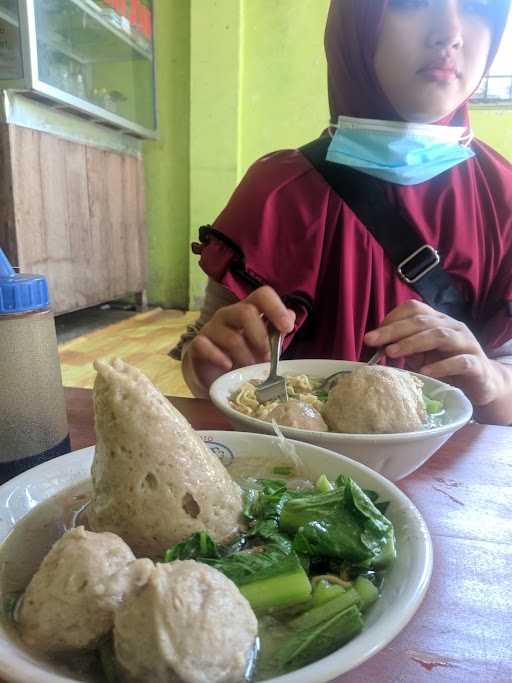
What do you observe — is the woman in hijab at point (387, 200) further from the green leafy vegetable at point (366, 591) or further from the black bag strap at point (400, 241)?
the green leafy vegetable at point (366, 591)

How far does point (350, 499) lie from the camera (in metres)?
0.46

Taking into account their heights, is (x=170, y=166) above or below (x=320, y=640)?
above

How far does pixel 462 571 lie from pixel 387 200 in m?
1.03

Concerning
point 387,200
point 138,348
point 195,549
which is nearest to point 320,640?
point 195,549

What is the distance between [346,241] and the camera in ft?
4.51

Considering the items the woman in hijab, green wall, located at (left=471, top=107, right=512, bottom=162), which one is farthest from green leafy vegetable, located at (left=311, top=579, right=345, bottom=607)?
green wall, located at (left=471, top=107, right=512, bottom=162)

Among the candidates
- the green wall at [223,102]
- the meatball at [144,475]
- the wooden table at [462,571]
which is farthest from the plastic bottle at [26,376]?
the green wall at [223,102]

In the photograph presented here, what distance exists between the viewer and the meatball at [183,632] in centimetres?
30

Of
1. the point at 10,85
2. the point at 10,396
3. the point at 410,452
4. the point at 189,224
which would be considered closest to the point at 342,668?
the point at 410,452

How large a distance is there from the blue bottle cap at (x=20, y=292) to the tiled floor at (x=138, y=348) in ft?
5.28

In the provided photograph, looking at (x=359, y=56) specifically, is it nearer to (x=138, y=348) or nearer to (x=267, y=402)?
(x=267, y=402)

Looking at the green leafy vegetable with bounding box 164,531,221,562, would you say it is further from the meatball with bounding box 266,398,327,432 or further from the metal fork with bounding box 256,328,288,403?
the metal fork with bounding box 256,328,288,403

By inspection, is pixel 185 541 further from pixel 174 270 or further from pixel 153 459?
pixel 174 270

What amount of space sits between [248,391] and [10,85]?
274cm
